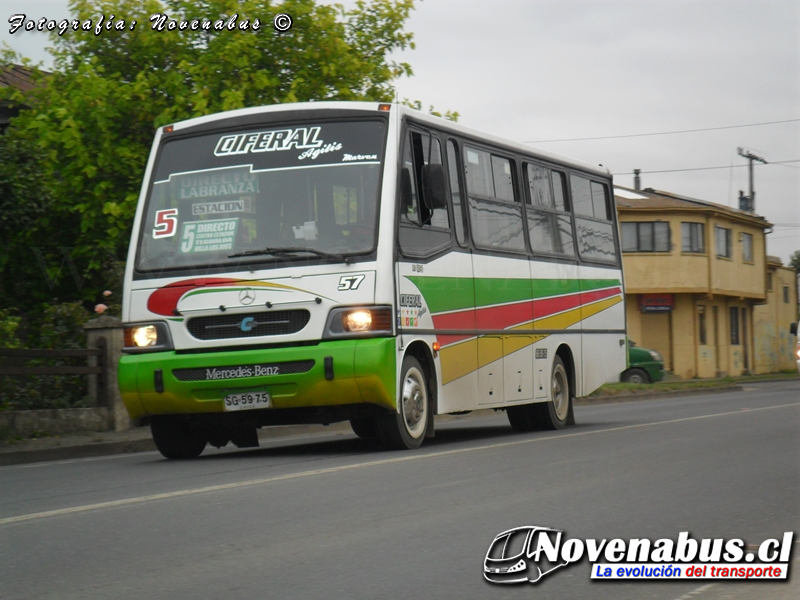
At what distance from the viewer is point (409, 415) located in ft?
39.0

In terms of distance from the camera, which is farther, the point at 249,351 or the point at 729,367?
the point at 729,367

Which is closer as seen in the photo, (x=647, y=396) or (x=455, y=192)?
(x=455, y=192)

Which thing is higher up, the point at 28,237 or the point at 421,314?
the point at 28,237

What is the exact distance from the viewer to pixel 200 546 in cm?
648

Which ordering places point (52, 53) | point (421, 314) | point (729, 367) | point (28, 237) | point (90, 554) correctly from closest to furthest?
1. point (90, 554)
2. point (421, 314)
3. point (28, 237)
4. point (52, 53)
5. point (729, 367)

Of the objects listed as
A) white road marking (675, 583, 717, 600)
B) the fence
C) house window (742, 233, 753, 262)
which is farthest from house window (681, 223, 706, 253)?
white road marking (675, 583, 717, 600)

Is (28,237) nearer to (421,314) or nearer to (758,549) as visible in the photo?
(421,314)

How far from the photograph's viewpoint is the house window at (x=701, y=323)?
5312 cm

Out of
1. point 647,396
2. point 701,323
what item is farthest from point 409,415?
point 701,323

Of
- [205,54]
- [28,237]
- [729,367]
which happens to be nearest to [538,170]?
[205,54]

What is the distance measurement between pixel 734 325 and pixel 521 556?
53565 mm

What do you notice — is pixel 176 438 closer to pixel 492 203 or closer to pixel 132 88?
pixel 492 203

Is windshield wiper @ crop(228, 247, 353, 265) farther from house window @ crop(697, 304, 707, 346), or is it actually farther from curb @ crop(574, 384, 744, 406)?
house window @ crop(697, 304, 707, 346)

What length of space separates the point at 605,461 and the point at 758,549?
4.22 meters
